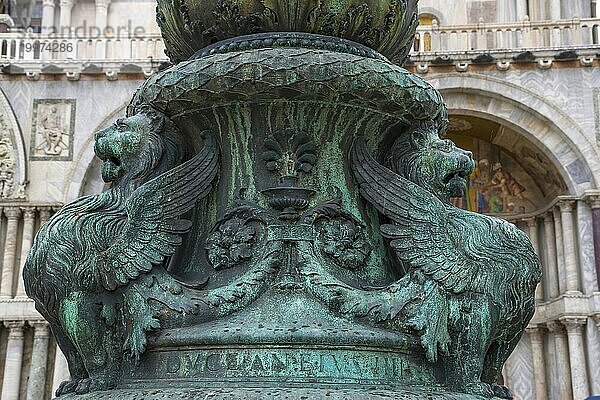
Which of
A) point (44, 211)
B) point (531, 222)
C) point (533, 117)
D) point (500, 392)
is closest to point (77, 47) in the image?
point (44, 211)

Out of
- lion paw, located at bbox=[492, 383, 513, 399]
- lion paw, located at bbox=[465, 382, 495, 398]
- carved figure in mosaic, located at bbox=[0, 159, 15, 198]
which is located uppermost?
carved figure in mosaic, located at bbox=[0, 159, 15, 198]

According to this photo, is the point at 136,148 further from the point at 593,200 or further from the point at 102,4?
the point at 102,4

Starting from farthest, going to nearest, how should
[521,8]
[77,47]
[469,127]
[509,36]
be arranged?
[521,8] → [469,127] → [77,47] → [509,36]

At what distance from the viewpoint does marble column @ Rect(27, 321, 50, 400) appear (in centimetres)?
1420

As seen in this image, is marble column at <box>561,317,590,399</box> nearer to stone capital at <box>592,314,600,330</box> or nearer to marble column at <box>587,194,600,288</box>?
stone capital at <box>592,314,600,330</box>

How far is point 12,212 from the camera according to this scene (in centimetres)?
1503

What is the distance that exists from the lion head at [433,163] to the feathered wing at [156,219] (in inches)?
25.9

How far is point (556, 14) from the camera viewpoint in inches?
750

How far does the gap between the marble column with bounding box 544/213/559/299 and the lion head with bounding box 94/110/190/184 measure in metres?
13.6

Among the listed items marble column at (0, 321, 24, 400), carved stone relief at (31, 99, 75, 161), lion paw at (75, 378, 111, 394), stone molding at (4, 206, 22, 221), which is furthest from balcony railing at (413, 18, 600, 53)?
lion paw at (75, 378, 111, 394)

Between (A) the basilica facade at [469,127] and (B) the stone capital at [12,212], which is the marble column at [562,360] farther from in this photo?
(B) the stone capital at [12,212]

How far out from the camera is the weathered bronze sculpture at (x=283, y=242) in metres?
2.41

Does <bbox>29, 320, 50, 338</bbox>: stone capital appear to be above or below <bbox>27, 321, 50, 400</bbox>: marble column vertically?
above

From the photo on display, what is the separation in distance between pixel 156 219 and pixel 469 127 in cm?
1430
